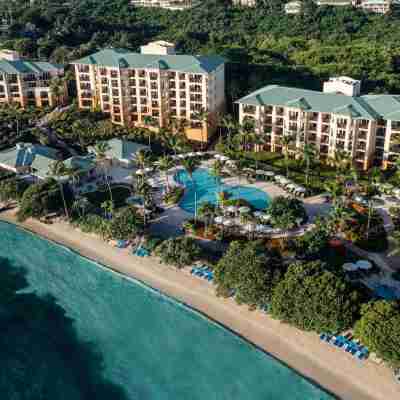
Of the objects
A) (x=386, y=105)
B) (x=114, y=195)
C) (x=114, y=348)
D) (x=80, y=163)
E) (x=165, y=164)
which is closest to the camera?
(x=114, y=348)

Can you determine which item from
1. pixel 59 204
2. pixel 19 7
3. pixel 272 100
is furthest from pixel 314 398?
pixel 19 7

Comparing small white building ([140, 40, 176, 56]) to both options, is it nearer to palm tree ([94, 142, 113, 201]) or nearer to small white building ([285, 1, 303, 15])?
palm tree ([94, 142, 113, 201])

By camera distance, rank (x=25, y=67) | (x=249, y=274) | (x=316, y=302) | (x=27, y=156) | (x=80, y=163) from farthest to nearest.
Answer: (x=25, y=67) → (x=27, y=156) → (x=80, y=163) → (x=249, y=274) → (x=316, y=302)

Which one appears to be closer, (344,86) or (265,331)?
(265,331)

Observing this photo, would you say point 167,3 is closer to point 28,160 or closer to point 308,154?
point 28,160

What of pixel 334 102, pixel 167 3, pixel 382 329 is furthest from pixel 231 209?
pixel 167 3

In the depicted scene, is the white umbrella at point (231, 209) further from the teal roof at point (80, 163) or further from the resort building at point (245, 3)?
the resort building at point (245, 3)

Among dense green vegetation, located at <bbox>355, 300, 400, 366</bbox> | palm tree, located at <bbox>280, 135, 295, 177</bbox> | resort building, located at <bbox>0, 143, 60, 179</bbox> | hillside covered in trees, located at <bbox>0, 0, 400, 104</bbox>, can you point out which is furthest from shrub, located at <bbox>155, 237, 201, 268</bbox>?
hillside covered in trees, located at <bbox>0, 0, 400, 104</bbox>
